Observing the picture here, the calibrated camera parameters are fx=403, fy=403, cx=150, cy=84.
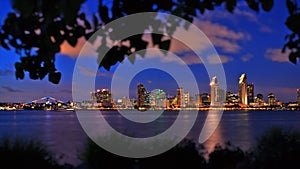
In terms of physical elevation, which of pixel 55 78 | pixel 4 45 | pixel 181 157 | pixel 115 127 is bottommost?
pixel 115 127

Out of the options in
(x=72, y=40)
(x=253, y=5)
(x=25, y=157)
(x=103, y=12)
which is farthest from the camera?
(x=25, y=157)

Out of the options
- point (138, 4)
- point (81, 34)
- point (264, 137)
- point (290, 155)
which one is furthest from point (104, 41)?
point (264, 137)

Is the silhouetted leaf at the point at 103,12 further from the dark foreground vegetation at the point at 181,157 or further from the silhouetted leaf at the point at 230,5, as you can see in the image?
the dark foreground vegetation at the point at 181,157

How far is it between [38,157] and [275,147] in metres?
5.61

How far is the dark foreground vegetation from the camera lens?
889 cm

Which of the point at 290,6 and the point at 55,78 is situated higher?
the point at 290,6

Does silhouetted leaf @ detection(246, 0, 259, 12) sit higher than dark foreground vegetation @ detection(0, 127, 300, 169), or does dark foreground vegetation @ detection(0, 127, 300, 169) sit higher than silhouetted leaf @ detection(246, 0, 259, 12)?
silhouetted leaf @ detection(246, 0, 259, 12)

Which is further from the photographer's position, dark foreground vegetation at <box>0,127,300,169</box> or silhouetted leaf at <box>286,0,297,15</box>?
dark foreground vegetation at <box>0,127,300,169</box>

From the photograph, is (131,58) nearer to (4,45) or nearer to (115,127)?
(4,45)

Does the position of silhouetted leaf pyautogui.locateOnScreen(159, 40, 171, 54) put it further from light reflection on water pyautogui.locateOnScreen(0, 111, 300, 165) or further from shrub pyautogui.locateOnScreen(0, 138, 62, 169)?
light reflection on water pyautogui.locateOnScreen(0, 111, 300, 165)

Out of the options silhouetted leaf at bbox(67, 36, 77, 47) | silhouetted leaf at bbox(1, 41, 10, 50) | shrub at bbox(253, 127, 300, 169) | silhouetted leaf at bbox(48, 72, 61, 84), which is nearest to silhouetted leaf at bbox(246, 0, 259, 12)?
silhouetted leaf at bbox(67, 36, 77, 47)

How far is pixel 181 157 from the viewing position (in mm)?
9367

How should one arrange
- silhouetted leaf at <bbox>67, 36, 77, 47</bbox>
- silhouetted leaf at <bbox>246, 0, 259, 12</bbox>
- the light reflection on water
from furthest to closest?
the light reflection on water < silhouetted leaf at <bbox>67, 36, 77, 47</bbox> < silhouetted leaf at <bbox>246, 0, 259, 12</bbox>

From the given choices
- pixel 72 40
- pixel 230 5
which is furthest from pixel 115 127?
pixel 230 5
